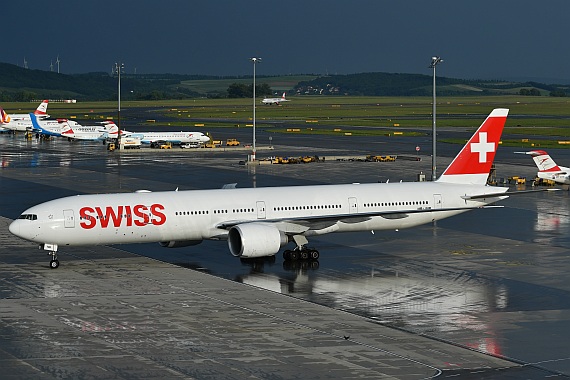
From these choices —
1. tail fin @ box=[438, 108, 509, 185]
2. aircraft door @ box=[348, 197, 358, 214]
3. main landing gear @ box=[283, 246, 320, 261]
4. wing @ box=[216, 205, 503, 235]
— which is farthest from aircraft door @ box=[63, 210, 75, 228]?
A: tail fin @ box=[438, 108, 509, 185]

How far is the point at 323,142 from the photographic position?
144750 millimetres

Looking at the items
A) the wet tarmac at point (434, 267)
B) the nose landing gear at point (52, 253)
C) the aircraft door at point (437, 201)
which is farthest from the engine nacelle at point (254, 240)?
the aircraft door at point (437, 201)

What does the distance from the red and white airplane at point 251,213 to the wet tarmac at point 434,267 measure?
1.60 m

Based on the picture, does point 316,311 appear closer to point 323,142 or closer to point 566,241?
point 566,241

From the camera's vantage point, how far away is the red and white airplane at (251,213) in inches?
1885

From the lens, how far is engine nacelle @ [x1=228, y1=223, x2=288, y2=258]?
4750 centimetres

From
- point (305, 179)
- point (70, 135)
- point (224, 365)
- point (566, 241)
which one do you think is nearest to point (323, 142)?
point (70, 135)

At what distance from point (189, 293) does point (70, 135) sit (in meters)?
117

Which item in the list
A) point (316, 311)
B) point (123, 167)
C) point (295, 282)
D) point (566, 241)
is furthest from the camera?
point (123, 167)

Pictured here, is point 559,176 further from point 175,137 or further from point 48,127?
point 48,127

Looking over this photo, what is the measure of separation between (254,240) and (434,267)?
28.6 feet

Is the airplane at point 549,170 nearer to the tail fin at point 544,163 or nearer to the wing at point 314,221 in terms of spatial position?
the tail fin at point 544,163

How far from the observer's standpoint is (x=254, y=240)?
47.6m

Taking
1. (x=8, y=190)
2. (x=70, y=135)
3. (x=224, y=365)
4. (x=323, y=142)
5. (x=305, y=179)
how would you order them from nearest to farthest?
(x=224, y=365) < (x=8, y=190) < (x=305, y=179) < (x=323, y=142) < (x=70, y=135)
